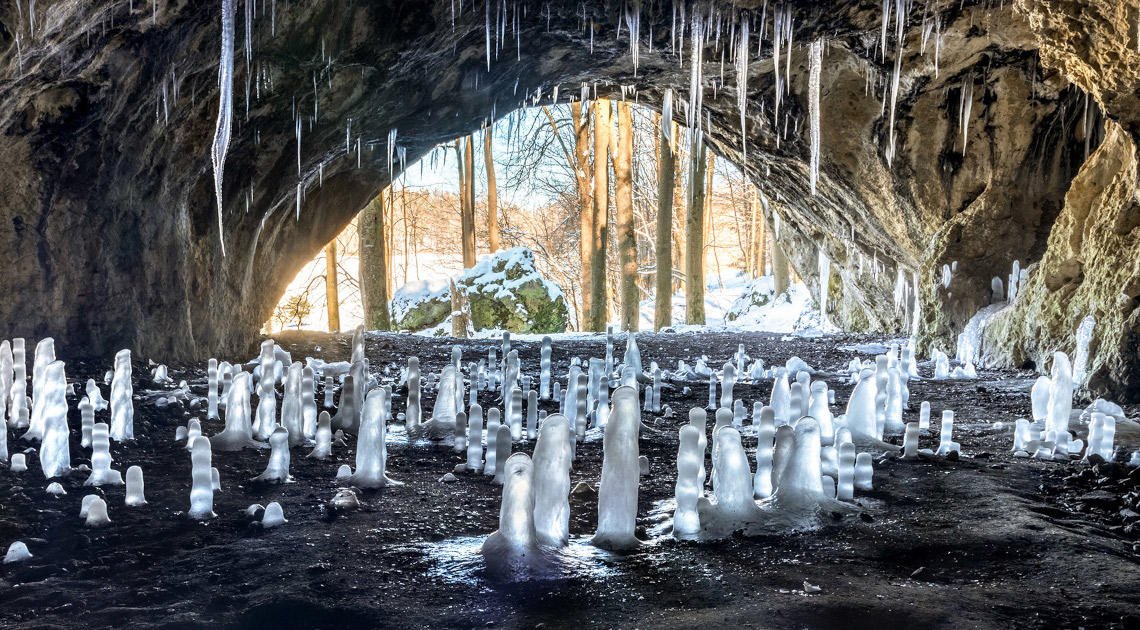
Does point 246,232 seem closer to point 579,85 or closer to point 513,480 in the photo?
point 579,85

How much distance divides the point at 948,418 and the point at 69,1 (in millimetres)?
6242

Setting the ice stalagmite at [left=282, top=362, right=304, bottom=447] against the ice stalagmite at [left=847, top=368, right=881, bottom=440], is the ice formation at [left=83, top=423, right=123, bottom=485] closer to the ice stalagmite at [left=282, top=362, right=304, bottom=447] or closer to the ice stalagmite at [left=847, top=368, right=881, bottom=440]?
the ice stalagmite at [left=282, top=362, right=304, bottom=447]

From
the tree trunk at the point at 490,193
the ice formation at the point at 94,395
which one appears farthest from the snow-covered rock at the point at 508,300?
the ice formation at the point at 94,395

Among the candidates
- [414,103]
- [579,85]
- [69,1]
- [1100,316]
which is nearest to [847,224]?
[579,85]

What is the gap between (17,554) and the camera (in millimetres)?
3086

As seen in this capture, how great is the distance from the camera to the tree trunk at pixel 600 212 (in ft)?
54.4

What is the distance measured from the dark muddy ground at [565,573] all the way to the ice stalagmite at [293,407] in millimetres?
317

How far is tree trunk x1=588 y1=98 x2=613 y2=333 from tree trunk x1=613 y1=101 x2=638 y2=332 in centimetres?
27

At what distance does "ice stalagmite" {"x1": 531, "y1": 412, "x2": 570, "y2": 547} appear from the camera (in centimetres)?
313

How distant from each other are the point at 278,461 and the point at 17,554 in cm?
136

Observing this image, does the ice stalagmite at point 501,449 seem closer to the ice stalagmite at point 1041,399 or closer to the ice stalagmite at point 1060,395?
the ice stalagmite at point 1060,395

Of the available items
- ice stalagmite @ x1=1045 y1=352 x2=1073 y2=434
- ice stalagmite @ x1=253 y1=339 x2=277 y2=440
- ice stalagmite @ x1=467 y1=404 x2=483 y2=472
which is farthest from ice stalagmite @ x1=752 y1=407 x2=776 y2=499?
ice stalagmite @ x1=253 y1=339 x2=277 y2=440

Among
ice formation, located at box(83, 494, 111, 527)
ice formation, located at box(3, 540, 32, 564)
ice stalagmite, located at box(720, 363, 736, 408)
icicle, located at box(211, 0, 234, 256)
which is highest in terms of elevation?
icicle, located at box(211, 0, 234, 256)

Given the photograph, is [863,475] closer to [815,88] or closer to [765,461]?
[765,461]
